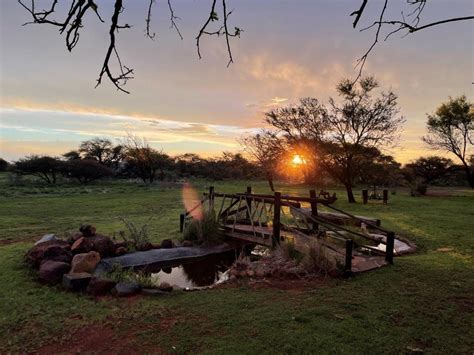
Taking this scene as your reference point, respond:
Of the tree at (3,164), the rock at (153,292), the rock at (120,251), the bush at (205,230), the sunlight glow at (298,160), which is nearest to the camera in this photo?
the rock at (153,292)

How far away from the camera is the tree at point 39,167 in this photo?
3750cm

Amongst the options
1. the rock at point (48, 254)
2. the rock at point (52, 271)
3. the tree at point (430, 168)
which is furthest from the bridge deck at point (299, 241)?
the tree at point (430, 168)

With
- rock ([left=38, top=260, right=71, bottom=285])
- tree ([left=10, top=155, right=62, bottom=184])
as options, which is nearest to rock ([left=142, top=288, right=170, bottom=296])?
→ rock ([left=38, top=260, right=71, bottom=285])

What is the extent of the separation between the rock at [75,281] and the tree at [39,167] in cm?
3367

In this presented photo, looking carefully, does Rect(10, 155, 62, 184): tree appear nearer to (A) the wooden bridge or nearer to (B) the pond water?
(A) the wooden bridge

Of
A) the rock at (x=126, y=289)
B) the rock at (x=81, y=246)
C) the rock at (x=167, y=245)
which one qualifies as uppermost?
the rock at (x=81, y=246)

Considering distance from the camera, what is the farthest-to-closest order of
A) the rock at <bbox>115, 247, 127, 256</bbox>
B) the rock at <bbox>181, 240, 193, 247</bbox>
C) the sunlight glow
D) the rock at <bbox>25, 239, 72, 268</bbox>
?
the sunlight glow, the rock at <bbox>181, 240, 193, 247</bbox>, the rock at <bbox>115, 247, 127, 256</bbox>, the rock at <bbox>25, 239, 72, 268</bbox>

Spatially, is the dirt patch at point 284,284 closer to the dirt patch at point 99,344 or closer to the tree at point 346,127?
the dirt patch at point 99,344

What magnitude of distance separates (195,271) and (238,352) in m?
4.91

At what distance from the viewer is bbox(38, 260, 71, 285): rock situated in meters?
6.83

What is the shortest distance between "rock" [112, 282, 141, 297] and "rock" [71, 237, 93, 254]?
205cm

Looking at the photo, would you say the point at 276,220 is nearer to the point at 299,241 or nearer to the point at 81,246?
the point at 299,241

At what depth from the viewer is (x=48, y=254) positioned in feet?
25.3

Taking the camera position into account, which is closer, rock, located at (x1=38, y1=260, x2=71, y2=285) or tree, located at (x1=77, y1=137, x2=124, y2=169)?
rock, located at (x1=38, y1=260, x2=71, y2=285)
